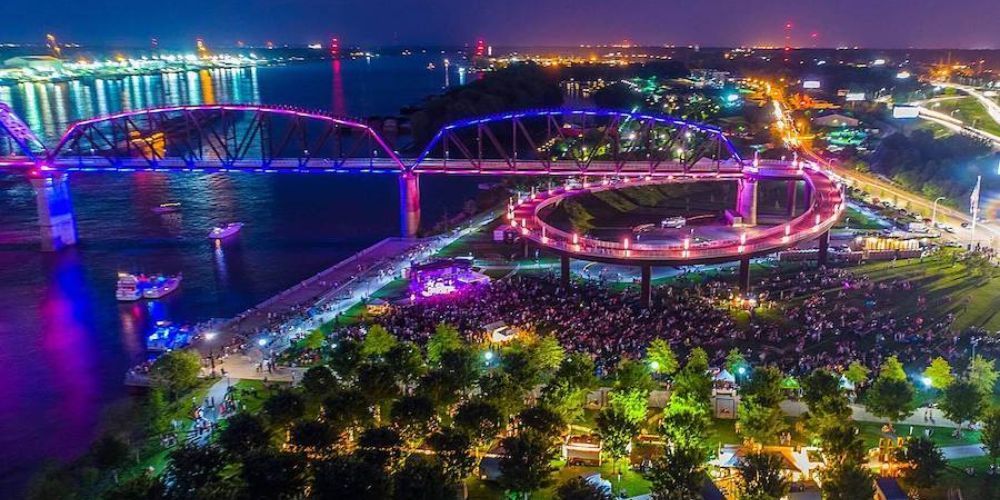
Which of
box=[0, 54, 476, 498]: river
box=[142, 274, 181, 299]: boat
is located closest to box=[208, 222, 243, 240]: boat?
box=[0, 54, 476, 498]: river

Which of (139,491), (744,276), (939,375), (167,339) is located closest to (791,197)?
(744,276)

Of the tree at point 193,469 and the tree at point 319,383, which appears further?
the tree at point 319,383

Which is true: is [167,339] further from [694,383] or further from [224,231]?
[694,383]

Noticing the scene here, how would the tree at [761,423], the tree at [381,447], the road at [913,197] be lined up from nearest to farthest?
1. the tree at [381,447]
2. the tree at [761,423]
3. the road at [913,197]

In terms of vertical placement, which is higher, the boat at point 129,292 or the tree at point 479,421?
the tree at point 479,421

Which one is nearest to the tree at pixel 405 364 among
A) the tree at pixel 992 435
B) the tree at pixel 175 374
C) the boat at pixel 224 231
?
the tree at pixel 175 374

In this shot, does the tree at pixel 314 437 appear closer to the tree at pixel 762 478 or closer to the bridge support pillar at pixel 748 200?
the tree at pixel 762 478
